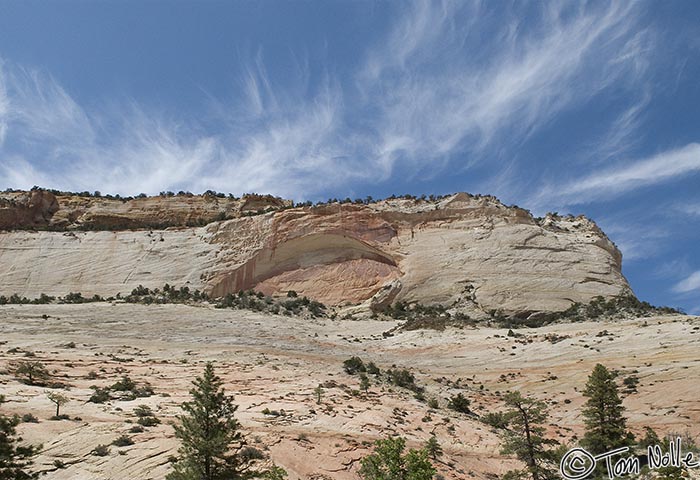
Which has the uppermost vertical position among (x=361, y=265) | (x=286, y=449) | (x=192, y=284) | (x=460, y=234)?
(x=460, y=234)

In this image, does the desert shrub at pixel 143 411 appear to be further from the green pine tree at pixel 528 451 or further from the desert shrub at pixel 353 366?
the desert shrub at pixel 353 366

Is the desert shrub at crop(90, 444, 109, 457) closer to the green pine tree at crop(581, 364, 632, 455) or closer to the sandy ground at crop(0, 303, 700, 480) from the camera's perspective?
the sandy ground at crop(0, 303, 700, 480)

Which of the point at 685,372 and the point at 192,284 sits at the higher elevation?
the point at 192,284

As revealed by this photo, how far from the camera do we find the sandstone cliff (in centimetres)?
4681

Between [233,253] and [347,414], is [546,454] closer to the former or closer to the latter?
[347,414]

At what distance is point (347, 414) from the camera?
18.0 m

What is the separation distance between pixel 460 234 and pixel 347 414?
36.2 metres

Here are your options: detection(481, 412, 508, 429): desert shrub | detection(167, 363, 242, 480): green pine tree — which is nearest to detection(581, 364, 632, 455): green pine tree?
detection(481, 412, 508, 429): desert shrub

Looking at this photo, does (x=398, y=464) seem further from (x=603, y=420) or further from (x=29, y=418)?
(x=603, y=420)

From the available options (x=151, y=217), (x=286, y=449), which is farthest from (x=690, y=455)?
(x=151, y=217)

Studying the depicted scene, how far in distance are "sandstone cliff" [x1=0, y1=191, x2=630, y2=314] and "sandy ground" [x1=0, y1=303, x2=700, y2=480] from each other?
10.9 m

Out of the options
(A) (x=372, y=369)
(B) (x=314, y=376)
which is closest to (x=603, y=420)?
(A) (x=372, y=369)

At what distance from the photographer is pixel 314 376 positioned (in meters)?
24.3

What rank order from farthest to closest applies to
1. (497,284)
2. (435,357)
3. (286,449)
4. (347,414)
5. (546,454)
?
(497,284), (435,357), (347,414), (546,454), (286,449)
